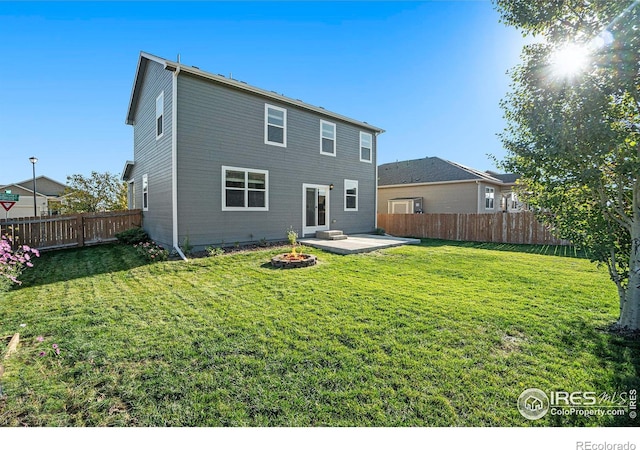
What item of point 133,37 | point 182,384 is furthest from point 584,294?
point 133,37

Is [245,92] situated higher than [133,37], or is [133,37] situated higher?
[133,37]

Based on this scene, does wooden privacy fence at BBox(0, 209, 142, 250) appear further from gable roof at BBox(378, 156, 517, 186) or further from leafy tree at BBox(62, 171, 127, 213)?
gable roof at BBox(378, 156, 517, 186)

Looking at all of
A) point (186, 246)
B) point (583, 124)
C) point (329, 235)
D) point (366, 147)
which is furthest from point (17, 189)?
point (583, 124)

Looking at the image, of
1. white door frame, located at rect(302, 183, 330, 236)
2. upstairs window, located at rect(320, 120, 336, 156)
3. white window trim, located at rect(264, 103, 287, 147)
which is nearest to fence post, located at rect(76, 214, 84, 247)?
white window trim, located at rect(264, 103, 287, 147)

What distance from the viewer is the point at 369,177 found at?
14.2 m

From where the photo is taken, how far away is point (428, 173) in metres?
19.2

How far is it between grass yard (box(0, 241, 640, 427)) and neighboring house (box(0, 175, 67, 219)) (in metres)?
29.7

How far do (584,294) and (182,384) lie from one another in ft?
20.1

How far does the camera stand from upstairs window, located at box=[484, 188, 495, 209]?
17.5 meters

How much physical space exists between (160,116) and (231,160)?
2884 millimetres

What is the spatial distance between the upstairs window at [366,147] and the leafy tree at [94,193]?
620 inches

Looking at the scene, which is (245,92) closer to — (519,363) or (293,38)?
(293,38)

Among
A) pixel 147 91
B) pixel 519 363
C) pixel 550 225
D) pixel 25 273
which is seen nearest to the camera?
pixel 519 363
